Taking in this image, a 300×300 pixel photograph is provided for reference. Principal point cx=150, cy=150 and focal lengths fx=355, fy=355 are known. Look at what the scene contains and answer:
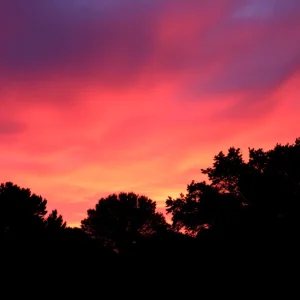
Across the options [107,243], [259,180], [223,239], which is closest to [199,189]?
[259,180]

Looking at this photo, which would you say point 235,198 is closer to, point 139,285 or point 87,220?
point 139,285

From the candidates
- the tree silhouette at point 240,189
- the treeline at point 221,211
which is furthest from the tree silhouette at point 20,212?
the tree silhouette at point 240,189

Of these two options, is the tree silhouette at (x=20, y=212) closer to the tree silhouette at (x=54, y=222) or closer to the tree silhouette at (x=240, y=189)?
the tree silhouette at (x=54, y=222)

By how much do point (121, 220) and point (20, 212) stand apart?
26.1 metres

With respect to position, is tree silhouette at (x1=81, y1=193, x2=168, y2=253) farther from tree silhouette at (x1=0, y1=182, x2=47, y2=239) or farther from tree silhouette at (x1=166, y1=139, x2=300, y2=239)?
tree silhouette at (x1=166, y1=139, x2=300, y2=239)

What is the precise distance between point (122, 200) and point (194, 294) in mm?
59236

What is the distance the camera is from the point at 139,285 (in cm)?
1816

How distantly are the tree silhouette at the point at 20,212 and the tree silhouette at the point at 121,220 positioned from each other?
743 inches

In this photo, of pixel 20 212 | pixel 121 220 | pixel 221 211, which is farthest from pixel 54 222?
pixel 221 211

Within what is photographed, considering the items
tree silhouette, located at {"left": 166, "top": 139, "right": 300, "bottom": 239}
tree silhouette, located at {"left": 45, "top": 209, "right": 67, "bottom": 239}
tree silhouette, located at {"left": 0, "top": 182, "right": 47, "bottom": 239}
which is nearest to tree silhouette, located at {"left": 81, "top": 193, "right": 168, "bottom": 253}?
tree silhouette, located at {"left": 45, "top": 209, "right": 67, "bottom": 239}

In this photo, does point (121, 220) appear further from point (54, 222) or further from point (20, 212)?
point (20, 212)

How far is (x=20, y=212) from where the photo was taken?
49156 mm

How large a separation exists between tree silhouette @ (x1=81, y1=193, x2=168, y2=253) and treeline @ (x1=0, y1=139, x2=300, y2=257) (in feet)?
48.1

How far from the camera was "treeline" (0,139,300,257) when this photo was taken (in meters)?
18.7
